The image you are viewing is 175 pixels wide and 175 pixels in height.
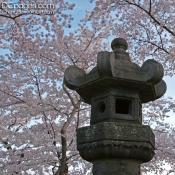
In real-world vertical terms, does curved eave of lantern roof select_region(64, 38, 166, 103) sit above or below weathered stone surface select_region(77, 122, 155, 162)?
above

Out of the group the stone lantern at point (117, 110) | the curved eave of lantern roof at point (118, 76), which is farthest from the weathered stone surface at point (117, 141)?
the curved eave of lantern roof at point (118, 76)

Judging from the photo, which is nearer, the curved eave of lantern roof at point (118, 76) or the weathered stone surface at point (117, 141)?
the weathered stone surface at point (117, 141)

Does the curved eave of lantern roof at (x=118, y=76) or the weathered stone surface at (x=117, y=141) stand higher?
the curved eave of lantern roof at (x=118, y=76)

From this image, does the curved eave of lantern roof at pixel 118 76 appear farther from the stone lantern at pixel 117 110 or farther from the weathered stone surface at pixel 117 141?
the weathered stone surface at pixel 117 141

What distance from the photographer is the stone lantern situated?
188 inches

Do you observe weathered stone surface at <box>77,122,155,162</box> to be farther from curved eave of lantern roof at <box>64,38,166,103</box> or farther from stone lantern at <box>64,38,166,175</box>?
curved eave of lantern roof at <box>64,38,166,103</box>

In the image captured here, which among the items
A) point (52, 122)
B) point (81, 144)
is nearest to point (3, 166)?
point (52, 122)

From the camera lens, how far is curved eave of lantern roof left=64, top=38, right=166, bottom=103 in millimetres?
4848

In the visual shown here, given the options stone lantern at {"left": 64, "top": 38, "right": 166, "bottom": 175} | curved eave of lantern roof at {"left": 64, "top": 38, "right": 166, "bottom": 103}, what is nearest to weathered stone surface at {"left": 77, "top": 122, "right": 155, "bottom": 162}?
stone lantern at {"left": 64, "top": 38, "right": 166, "bottom": 175}

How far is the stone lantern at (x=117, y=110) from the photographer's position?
477 centimetres

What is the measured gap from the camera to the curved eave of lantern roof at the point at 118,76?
15.9 ft

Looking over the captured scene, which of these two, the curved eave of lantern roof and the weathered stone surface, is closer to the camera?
the weathered stone surface

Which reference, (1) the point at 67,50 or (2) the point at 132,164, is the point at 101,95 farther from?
(1) the point at 67,50

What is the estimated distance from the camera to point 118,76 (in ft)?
16.1
